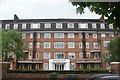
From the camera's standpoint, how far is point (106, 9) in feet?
13.8

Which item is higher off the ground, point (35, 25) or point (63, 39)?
point (35, 25)

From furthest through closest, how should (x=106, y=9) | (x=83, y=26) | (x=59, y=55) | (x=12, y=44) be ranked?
1. (x=83, y=26)
2. (x=59, y=55)
3. (x=12, y=44)
4. (x=106, y=9)

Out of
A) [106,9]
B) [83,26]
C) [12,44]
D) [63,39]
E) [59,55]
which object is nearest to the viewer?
[106,9]

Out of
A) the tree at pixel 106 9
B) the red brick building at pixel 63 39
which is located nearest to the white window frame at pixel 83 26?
the red brick building at pixel 63 39

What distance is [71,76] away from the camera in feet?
68.8

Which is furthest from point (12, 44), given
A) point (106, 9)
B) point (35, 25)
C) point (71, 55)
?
point (106, 9)

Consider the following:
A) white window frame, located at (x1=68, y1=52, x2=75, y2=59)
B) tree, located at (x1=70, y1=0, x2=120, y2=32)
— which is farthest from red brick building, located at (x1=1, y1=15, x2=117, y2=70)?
tree, located at (x1=70, y1=0, x2=120, y2=32)

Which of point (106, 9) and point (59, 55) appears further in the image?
point (59, 55)

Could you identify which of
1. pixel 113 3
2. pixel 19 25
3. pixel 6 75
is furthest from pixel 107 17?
pixel 19 25

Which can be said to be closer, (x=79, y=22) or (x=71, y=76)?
(x=71, y=76)

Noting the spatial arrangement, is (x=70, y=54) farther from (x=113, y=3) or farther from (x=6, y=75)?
(x=113, y=3)

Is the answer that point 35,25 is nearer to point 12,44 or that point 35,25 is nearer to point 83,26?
point 83,26

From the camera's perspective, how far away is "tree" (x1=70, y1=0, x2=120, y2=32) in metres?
3.97

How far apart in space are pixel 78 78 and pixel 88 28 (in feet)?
67.7
